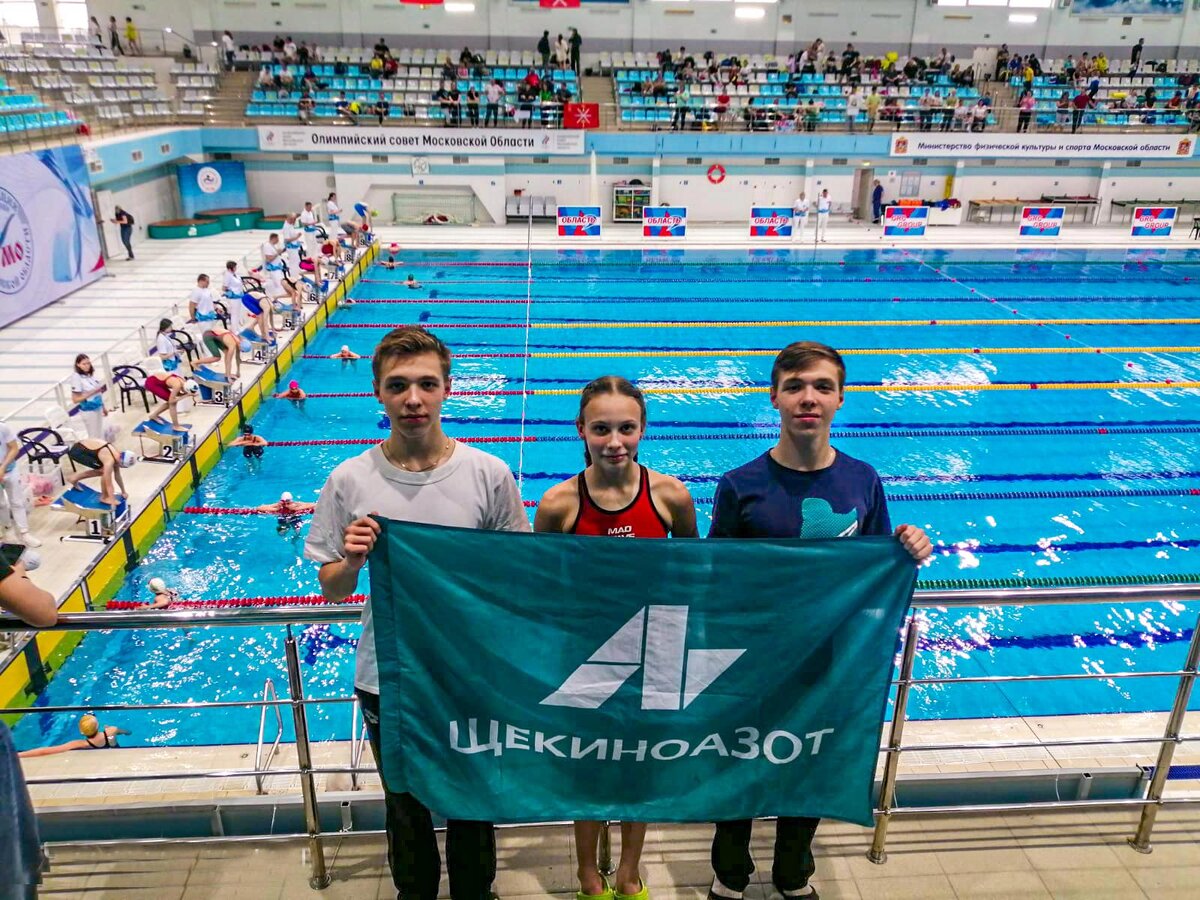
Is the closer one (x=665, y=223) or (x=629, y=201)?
(x=665, y=223)

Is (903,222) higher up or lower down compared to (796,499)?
lower down

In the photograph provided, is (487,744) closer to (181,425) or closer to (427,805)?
(427,805)

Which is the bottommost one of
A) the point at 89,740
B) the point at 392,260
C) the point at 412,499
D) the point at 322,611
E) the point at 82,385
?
the point at 89,740

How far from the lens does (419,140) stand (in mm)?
20438

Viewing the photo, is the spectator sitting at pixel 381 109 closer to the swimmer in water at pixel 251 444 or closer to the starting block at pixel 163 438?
the swimmer in water at pixel 251 444

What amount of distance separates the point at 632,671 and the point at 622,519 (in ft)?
1.38

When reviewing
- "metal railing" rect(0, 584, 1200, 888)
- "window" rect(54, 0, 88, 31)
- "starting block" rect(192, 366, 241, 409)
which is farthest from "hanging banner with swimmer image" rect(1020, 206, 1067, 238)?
"window" rect(54, 0, 88, 31)

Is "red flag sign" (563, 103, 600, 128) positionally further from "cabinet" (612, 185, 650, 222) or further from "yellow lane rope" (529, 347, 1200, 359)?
"yellow lane rope" (529, 347, 1200, 359)

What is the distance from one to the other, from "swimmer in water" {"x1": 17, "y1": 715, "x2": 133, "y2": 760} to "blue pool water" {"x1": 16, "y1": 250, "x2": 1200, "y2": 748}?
Answer: 0.74 ft

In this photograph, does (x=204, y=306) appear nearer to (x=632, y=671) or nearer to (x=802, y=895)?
(x=632, y=671)

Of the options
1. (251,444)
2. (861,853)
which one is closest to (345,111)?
(251,444)

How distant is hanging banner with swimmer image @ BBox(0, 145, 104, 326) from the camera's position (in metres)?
11.6

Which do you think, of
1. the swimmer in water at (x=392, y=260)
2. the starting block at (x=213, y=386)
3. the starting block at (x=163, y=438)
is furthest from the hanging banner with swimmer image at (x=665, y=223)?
the starting block at (x=163, y=438)

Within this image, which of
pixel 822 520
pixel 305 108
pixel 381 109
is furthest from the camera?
pixel 305 108
